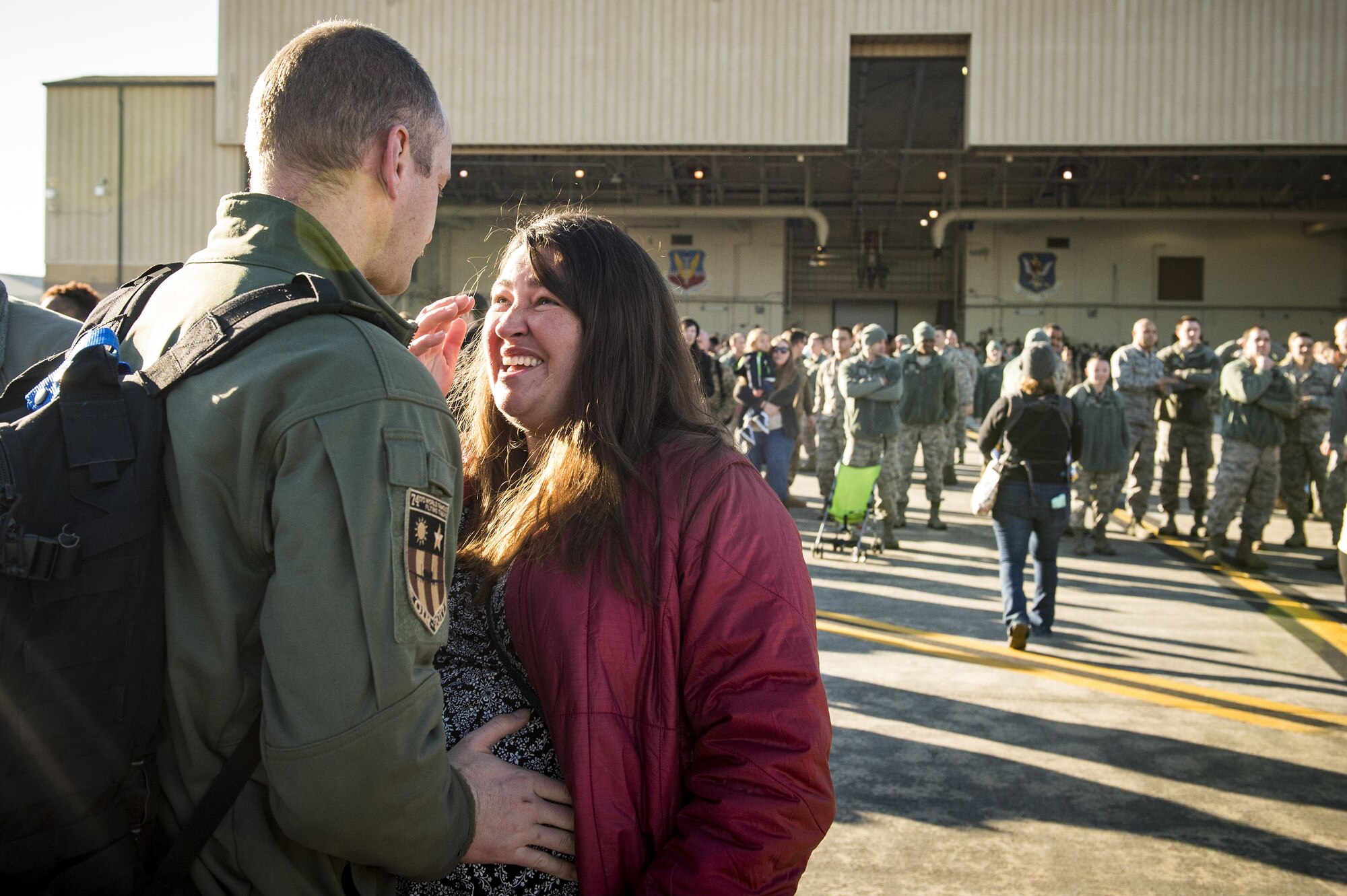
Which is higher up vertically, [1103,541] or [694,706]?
[694,706]

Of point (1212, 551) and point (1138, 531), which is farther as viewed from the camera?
point (1138, 531)

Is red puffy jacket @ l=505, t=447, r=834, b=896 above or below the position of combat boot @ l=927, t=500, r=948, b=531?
above

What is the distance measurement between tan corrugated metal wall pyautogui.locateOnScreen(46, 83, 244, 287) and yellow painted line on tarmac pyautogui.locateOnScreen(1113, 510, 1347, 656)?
65.9 ft

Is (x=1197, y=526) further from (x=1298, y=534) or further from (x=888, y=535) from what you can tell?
(x=888, y=535)

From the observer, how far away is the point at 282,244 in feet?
4.85

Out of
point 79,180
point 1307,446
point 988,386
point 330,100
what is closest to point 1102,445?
point 1307,446

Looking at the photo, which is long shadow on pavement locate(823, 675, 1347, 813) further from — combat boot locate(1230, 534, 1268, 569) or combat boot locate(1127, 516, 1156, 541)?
combat boot locate(1127, 516, 1156, 541)

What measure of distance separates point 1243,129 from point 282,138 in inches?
927

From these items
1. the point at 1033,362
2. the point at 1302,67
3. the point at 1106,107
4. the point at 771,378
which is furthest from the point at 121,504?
the point at 1302,67

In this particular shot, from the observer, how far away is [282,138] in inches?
59.7

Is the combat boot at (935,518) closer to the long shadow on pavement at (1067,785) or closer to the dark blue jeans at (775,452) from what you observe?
the dark blue jeans at (775,452)

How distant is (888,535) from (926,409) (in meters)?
2.21

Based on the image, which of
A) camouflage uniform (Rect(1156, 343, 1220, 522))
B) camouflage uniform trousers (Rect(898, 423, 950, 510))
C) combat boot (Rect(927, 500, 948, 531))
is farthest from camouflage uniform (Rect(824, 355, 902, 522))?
camouflage uniform (Rect(1156, 343, 1220, 522))

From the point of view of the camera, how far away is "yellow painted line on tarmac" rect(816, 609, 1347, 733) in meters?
5.34
